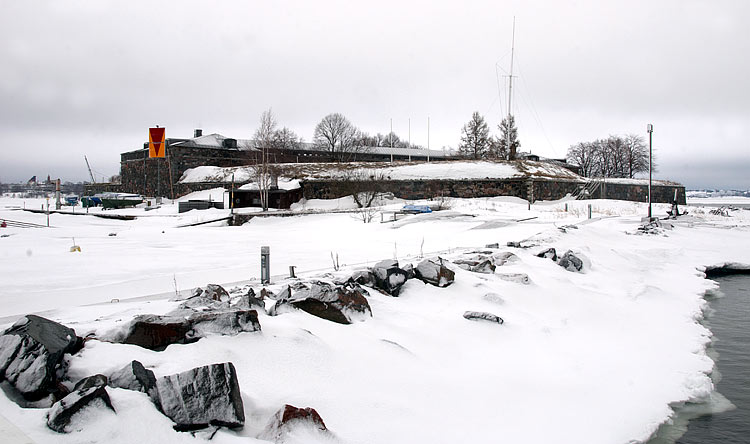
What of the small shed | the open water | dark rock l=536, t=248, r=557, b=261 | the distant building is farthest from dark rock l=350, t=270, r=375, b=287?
the distant building

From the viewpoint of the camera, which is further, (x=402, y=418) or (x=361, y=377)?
(x=361, y=377)

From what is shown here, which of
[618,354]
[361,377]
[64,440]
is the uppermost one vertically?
[64,440]

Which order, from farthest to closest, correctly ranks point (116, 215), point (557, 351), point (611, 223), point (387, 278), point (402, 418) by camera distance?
point (116, 215), point (611, 223), point (387, 278), point (557, 351), point (402, 418)

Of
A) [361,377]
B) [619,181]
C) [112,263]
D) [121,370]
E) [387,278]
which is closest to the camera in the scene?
[121,370]

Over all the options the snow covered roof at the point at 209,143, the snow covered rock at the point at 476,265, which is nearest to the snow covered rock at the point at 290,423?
the snow covered rock at the point at 476,265

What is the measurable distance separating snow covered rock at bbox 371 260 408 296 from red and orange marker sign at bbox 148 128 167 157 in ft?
140

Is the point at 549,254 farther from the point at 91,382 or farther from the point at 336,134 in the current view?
the point at 336,134

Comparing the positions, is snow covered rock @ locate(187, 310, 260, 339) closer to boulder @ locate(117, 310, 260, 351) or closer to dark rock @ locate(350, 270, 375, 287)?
boulder @ locate(117, 310, 260, 351)

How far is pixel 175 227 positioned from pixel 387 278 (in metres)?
18.2

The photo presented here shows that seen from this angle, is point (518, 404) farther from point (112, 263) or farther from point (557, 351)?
point (112, 263)

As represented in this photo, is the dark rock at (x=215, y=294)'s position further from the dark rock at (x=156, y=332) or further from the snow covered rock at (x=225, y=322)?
the dark rock at (x=156, y=332)

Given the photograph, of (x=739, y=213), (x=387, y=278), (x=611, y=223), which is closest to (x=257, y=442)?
(x=387, y=278)

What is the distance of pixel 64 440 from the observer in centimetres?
288

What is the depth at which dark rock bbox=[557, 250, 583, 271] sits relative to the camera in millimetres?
11691
